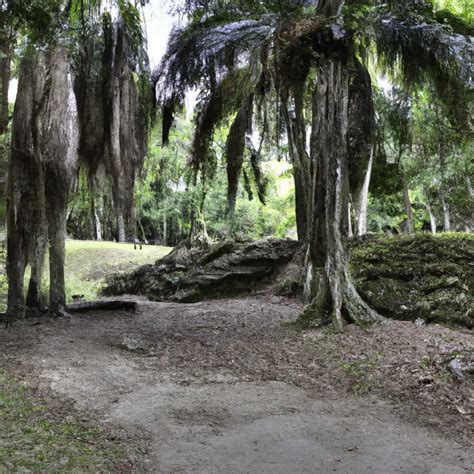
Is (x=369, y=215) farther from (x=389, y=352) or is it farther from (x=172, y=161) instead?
(x=389, y=352)

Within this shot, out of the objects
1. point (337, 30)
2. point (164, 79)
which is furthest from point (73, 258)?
point (337, 30)

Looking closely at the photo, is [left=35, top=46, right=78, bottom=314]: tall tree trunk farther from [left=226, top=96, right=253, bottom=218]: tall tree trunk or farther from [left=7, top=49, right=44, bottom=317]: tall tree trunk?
[left=226, top=96, right=253, bottom=218]: tall tree trunk

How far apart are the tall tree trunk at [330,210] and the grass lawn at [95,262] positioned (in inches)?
353

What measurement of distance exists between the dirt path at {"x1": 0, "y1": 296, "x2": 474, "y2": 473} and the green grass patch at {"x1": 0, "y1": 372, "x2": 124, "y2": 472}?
350 millimetres

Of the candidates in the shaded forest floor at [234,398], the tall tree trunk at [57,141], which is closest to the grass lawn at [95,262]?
the tall tree trunk at [57,141]

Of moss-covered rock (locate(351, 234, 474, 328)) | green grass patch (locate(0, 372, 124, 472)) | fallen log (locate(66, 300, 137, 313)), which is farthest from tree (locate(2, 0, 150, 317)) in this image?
moss-covered rock (locate(351, 234, 474, 328))

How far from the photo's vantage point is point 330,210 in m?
7.51

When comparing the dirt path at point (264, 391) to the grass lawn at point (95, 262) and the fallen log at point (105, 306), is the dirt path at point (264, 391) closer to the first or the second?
the fallen log at point (105, 306)

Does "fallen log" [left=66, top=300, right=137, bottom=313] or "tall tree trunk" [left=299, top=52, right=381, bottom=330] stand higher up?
"tall tree trunk" [left=299, top=52, right=381, bottom=330]

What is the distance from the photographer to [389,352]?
5.88 m

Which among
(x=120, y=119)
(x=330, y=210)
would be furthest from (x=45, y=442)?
(x=120, y=119)

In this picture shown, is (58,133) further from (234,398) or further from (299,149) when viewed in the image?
(299,149)

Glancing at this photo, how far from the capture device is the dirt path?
3695 mm

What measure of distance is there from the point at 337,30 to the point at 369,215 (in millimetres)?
20734
